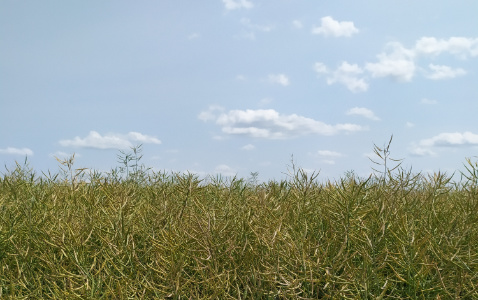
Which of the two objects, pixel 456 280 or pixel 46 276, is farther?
pixel 46 276

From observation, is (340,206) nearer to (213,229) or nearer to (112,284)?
(213,229)

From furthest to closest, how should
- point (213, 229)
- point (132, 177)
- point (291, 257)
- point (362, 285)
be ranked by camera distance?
point (132, 177) → point (213, 229) → point (291, 257) → point (362, 285)

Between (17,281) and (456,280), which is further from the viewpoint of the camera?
(17,281)

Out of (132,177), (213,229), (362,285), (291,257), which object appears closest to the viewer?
(362,285)

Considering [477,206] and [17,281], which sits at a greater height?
[477,206]

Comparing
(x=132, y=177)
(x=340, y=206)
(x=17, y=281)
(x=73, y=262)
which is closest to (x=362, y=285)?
(x=340, y=206)

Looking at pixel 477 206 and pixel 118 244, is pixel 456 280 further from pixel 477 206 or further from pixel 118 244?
pixel 118 244

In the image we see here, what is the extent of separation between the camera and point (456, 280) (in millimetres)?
2184

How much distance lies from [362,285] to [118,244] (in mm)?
1244

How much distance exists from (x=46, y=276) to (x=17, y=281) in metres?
0.19

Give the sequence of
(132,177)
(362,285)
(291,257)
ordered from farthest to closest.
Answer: (132,177) < (291,257) < (362,285)

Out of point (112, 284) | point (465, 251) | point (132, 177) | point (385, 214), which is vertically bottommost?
point (112, 284)

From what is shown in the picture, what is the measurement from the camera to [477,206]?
240 centimetres

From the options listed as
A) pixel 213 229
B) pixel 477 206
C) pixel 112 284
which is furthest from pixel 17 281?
pixel 477 206
